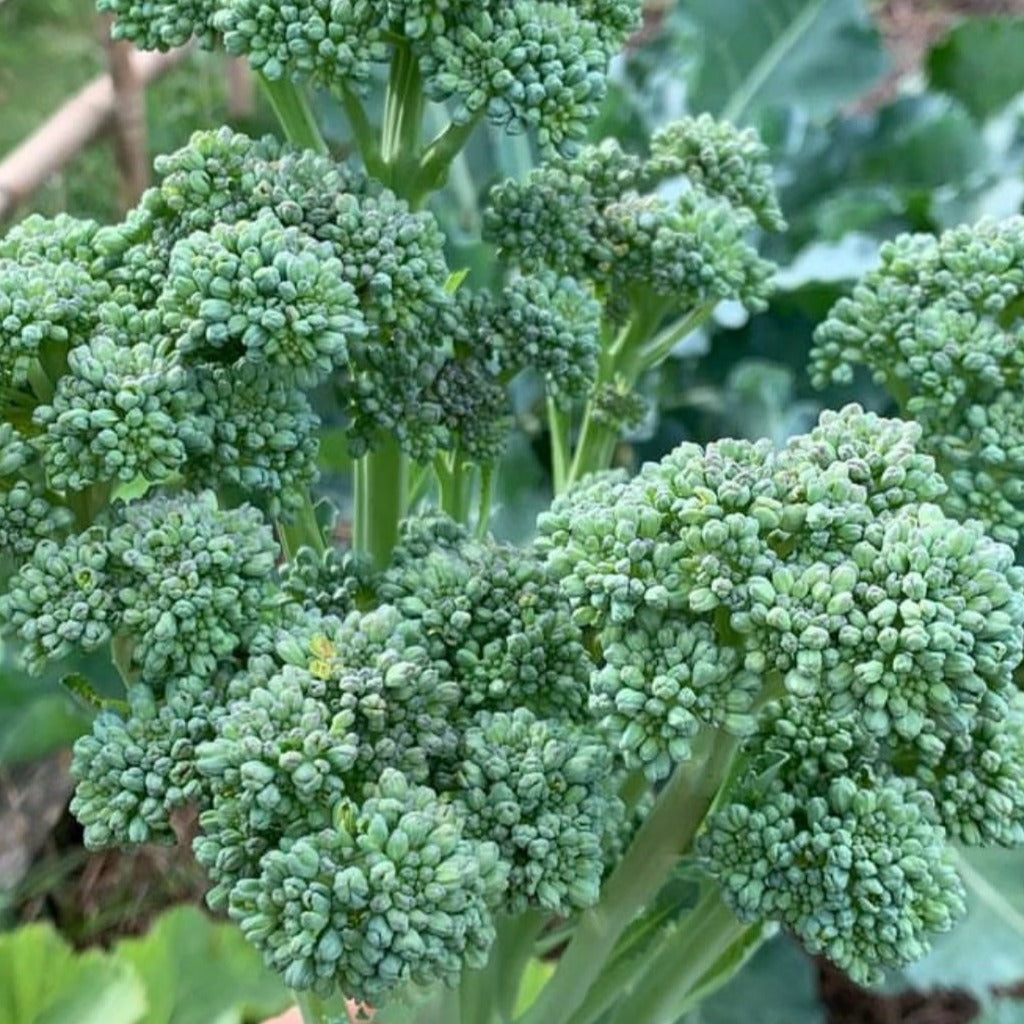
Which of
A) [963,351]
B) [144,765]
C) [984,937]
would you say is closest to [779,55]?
[984,937]

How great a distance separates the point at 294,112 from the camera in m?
0.62

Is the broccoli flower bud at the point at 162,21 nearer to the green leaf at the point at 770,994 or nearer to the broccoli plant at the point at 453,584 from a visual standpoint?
the broccoli plant at the point at 453,584

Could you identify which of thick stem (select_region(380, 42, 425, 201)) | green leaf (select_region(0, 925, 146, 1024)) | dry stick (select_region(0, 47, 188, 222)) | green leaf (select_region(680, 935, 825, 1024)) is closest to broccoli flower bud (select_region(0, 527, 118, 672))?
thick stem (select_region(380, 42, 425, 201))

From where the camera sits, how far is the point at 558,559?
49 centimetres

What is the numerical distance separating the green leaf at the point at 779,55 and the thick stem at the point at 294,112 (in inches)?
43.9

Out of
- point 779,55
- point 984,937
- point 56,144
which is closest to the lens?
point 984,937

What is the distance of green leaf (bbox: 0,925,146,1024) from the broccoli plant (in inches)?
15.1

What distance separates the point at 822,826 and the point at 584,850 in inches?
3.7

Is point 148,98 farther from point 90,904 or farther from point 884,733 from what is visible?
point 884,733

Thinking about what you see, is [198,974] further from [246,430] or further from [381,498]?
[246,430]

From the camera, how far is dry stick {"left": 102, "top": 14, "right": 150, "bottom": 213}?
1.25m

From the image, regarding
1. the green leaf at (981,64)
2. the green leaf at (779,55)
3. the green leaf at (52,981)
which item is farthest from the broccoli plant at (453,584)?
the green leaf at (981,64)

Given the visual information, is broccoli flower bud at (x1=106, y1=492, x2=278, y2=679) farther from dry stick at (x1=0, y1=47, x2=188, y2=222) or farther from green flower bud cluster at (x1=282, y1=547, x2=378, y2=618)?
dry stick at (x1=0, y1=47, x2=188, y2=222)

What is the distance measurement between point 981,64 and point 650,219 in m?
1.28
